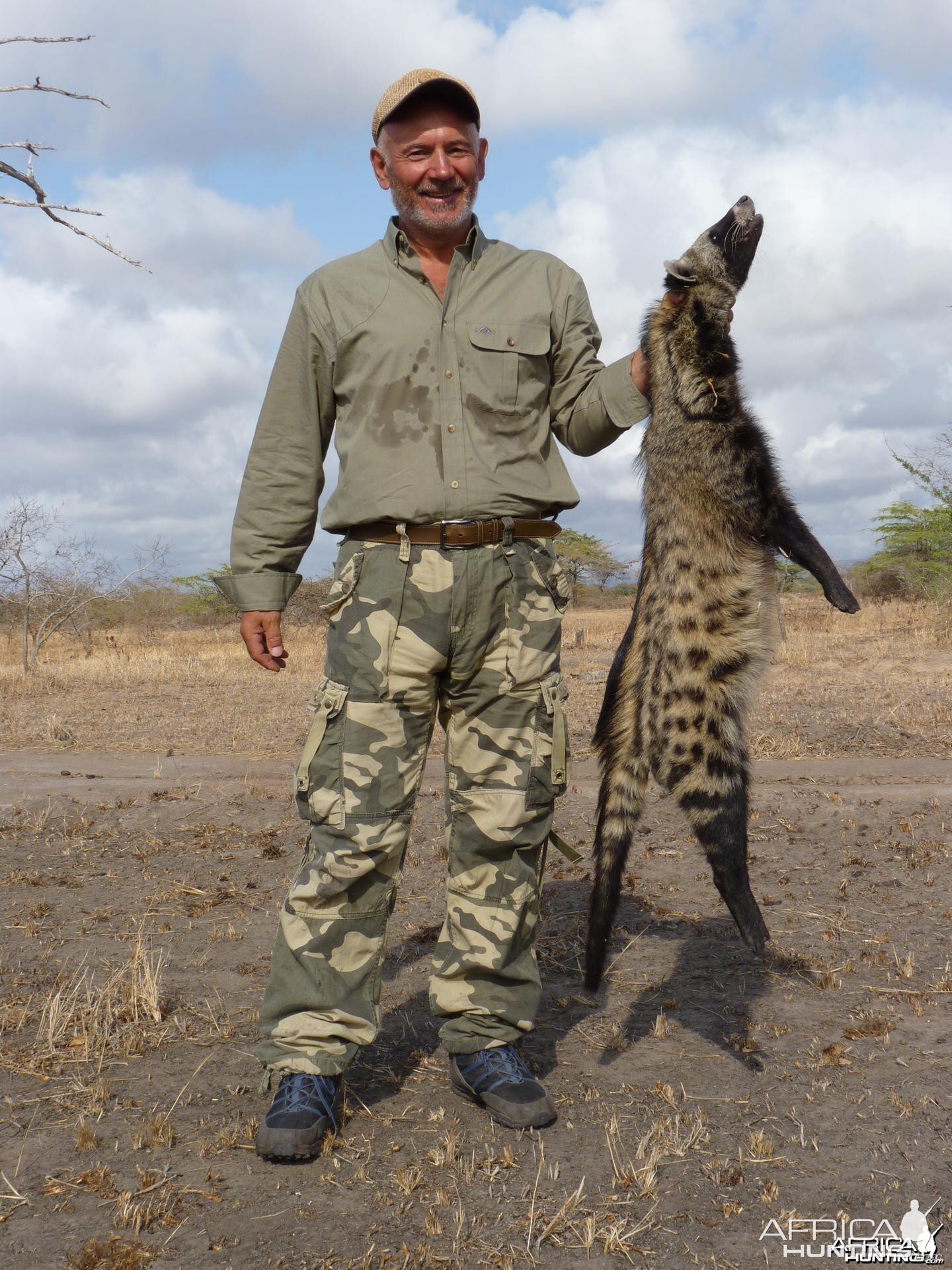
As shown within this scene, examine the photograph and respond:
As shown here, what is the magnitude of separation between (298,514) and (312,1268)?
2007 mm

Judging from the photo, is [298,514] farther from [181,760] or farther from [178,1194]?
[181,760]

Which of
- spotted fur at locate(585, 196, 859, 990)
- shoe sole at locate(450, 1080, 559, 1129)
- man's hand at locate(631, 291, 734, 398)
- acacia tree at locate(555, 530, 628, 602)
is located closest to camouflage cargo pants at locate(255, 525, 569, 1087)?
shoe sole at locate(450, 1080, 559, 1129)

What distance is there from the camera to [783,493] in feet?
9.85

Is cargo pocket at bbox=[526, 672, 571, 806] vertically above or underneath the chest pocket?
underneath

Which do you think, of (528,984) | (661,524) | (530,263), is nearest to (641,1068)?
(528,984)

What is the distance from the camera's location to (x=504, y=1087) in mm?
3004

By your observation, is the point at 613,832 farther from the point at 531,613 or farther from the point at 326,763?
the point at 326,763

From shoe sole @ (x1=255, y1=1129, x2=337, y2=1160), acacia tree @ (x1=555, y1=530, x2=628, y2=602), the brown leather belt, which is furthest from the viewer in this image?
acacia tree @ (x1=555, y1=530, x2=628, y2=602)

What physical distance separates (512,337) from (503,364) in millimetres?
92

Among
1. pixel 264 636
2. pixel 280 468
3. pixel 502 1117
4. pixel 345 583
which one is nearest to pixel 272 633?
pixel 264 636

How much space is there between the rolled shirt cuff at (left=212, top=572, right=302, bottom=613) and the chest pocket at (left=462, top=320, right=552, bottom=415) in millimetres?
794

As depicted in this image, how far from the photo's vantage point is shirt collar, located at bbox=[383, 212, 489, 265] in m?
3.15

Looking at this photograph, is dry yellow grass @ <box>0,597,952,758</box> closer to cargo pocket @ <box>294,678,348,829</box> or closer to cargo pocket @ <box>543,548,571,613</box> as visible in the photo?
cargo pocket @ <box>543,548,571,613</box>

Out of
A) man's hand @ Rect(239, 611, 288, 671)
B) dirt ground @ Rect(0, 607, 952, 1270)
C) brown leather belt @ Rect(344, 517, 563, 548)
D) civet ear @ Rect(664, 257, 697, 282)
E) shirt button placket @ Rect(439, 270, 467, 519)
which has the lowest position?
dirt ground @ Rect(0, 607, 952, 1270)
